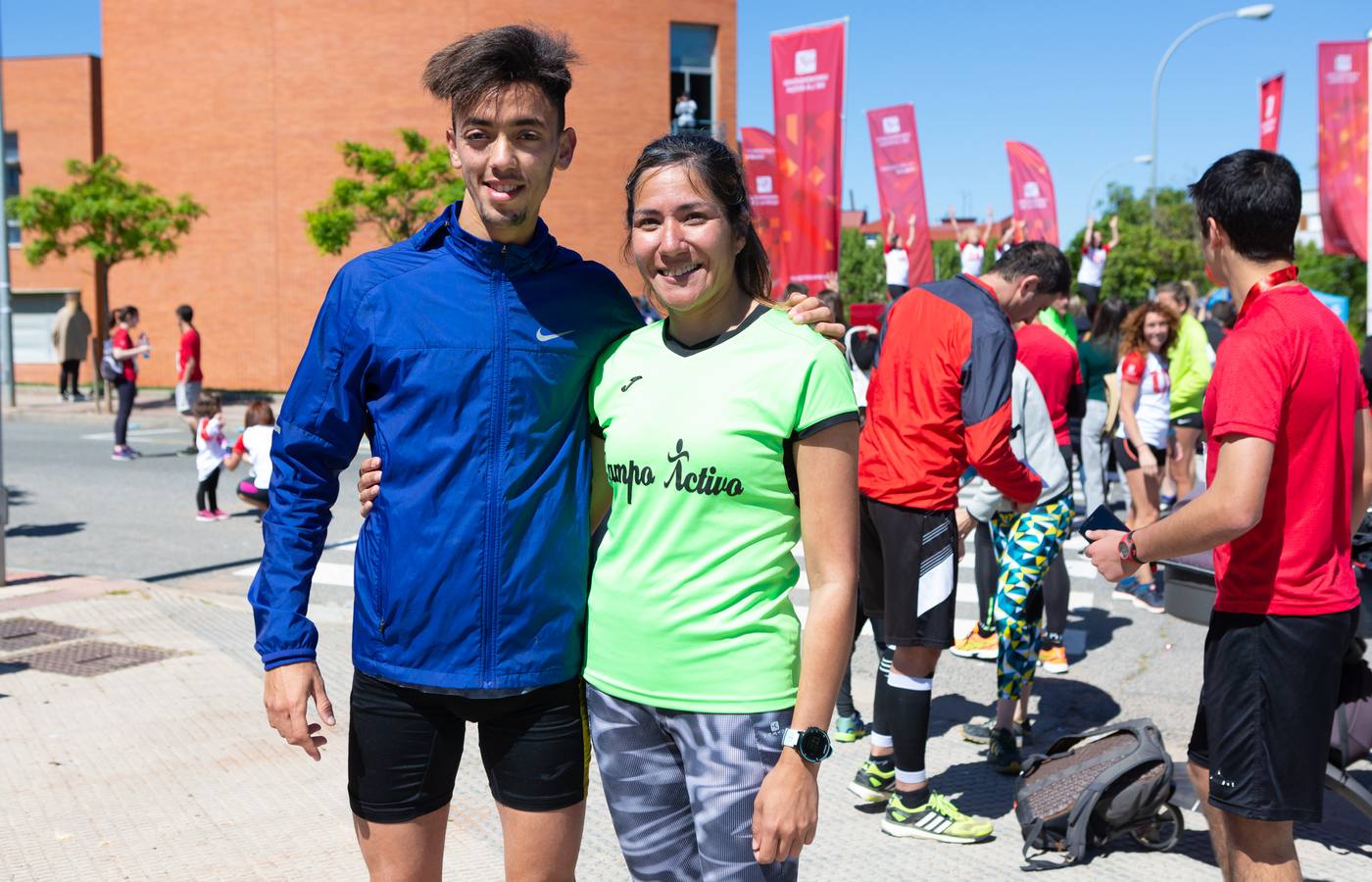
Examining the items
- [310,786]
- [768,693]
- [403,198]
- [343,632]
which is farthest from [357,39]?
[768,693]

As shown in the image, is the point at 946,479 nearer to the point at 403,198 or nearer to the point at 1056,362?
the point at 1056,362

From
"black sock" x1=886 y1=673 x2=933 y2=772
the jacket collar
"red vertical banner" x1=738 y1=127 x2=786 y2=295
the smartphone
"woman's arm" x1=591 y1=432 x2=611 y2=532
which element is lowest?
"black sock" x1=886 y1=673 x2=933 y2=772

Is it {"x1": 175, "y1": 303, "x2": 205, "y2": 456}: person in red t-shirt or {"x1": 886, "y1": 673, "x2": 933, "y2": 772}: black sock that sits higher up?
{"x1": 175, "y1": 303, "x2": 205, "y2": 456}: person in red t-shirt

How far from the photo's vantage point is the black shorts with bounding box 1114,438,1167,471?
29.5 feet

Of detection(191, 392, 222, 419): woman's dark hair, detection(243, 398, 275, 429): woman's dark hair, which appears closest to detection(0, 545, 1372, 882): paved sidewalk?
detection(243, 398, 275, 429): woman's dark hair

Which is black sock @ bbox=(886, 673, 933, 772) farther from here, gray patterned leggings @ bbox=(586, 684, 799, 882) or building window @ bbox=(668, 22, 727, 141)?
building window @ bbox=(668, 22, 727, 141)

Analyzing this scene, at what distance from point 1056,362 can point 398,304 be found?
5126 millimetres

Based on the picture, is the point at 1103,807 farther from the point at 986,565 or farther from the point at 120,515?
the point at 120,515

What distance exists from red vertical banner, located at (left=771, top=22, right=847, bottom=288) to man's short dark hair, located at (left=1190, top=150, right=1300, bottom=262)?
12588mm

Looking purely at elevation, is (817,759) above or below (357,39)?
below

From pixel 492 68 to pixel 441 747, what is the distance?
4.48ft

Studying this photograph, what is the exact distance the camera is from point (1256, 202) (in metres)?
3.01

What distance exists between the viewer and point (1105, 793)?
4211mm

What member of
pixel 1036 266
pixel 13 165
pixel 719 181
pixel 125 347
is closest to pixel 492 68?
pixel 719 181
